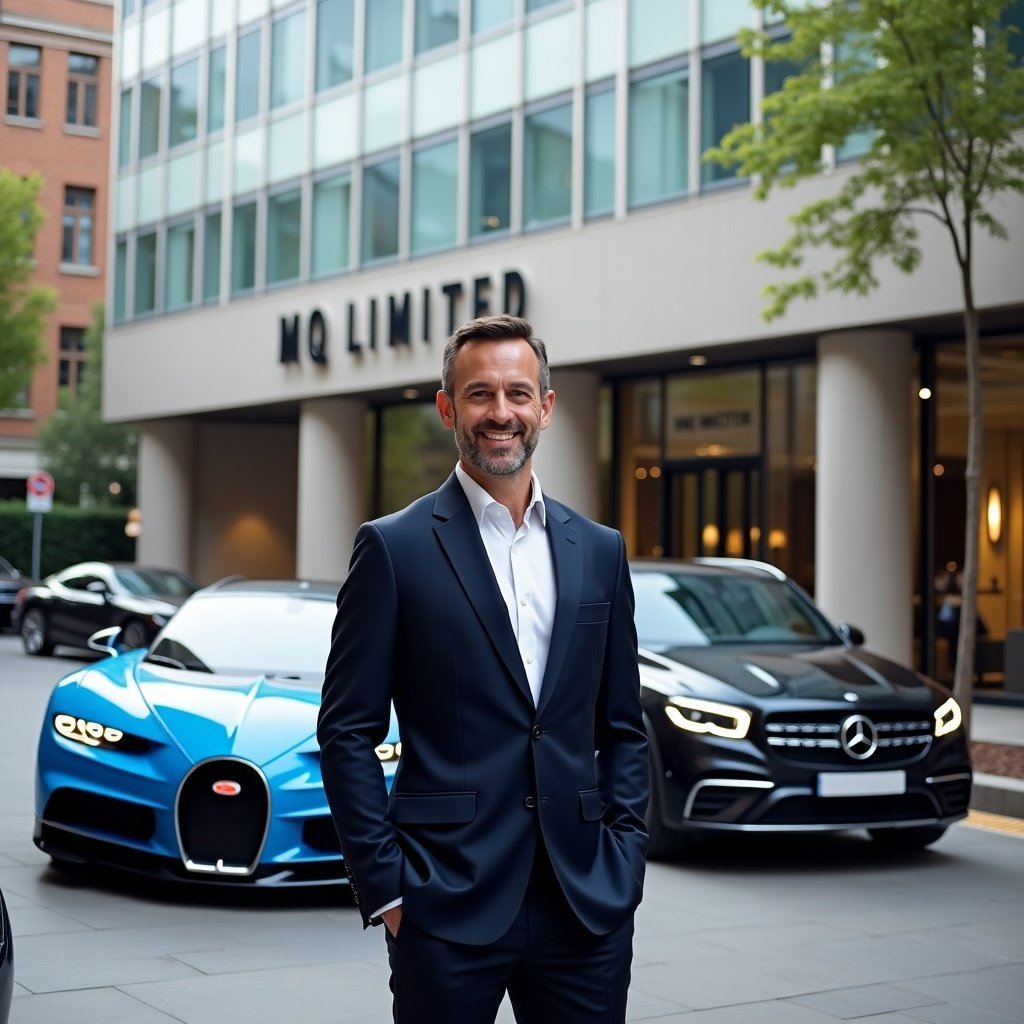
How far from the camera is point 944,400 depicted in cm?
1955

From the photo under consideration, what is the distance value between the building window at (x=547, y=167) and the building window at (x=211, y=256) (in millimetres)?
9460

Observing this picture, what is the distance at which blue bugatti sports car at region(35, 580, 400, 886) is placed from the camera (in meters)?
6.99

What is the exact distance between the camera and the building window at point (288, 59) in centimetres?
2965

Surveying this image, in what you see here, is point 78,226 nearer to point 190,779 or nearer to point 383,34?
point 383,34

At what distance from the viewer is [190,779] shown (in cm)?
701

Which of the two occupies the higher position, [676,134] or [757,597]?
[676,134]

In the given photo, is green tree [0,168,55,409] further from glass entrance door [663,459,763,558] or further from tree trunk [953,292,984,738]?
tree trunk [953,292,984,738]

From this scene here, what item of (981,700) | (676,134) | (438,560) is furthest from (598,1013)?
(676,134)

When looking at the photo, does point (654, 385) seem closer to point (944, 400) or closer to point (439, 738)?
point (944, 400)

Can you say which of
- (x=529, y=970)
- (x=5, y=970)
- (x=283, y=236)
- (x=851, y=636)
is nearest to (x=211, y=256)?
(x=283, y=236)

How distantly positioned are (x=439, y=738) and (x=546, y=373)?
0.80 meters

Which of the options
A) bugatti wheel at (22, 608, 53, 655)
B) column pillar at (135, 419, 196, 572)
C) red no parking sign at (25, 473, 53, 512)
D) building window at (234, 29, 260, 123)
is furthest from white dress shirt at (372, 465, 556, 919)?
column pillar at (135, 419, 196, 572)

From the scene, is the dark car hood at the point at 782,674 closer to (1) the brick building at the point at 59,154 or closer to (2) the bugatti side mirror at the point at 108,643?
(2) the bugatti side mirror at the point at 108,643

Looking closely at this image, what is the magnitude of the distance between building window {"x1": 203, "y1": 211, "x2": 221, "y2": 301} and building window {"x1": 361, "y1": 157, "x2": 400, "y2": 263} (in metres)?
5.03
